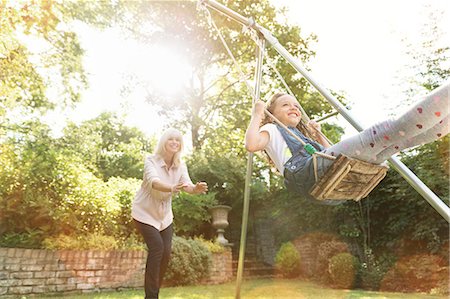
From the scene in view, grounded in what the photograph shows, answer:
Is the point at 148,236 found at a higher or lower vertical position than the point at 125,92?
lower

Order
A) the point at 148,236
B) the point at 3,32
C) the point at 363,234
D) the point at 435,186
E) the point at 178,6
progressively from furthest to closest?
the point at 178,6 < the point at 363,234 < the point at 435,186 < the point at 3,32 < the point at 148,236

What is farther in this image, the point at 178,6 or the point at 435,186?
the point at 178,6

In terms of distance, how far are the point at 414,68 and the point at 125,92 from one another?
10489 millimetres

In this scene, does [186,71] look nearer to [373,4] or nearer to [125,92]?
[125,92]

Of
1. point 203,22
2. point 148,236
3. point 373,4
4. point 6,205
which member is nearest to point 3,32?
point 6,205

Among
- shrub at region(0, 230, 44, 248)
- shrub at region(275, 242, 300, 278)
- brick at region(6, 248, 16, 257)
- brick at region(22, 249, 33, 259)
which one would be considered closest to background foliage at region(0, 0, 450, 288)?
shrub at region(0, 230, 44, 248)

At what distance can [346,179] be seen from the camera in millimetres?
2170

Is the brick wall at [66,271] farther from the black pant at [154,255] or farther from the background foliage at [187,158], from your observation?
the black pant at [154,255]

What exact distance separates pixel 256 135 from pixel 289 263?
696 centimetres

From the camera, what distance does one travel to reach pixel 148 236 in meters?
2.94

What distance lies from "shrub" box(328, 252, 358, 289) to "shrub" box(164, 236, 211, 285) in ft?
7.63

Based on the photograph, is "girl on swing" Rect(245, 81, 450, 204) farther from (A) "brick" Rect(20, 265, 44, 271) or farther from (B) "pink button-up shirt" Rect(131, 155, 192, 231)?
(A) "brick" Rect(20, 265, 44, 271)

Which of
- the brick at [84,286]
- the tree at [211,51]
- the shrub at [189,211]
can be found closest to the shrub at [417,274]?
the shrub at [189,211]

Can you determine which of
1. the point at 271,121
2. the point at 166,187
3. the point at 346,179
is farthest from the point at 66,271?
the point at 346,179
